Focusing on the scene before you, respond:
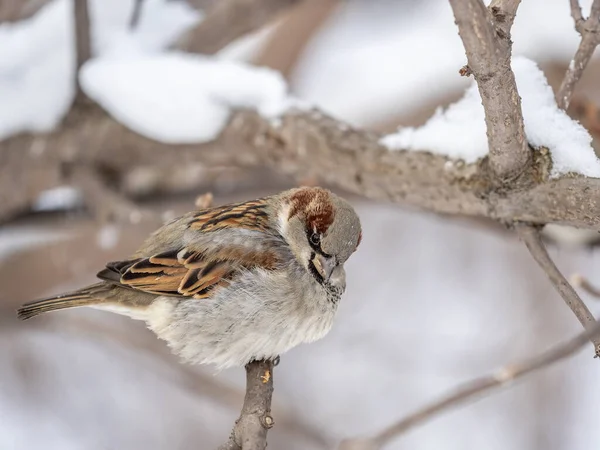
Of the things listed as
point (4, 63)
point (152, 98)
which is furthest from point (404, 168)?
point (4, 63)

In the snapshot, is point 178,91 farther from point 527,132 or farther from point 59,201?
point 527,132

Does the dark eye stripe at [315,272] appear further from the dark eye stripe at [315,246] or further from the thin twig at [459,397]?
the thin twig at [459,397]

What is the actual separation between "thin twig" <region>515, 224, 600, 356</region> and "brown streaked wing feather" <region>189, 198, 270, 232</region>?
85 centimetres

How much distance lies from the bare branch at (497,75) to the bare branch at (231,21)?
176 cm

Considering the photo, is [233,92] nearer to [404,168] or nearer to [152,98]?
[152,98]

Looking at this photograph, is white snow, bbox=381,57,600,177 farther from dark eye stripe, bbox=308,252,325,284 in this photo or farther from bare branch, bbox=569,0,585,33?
dark eye stripe, bbox=308,252,325,284

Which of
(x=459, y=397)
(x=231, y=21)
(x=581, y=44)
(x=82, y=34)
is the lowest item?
(x=459, y=397)

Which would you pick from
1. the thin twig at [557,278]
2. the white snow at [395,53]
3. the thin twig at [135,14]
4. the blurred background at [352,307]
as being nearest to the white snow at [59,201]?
the blurred background at [352,307]

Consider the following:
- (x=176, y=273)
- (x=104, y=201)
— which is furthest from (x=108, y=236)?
(x=176, y=273)

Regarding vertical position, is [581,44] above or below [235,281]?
above

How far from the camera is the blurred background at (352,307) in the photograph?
4.04 meters

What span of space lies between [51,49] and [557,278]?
8.69ft

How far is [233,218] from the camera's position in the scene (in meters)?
2.44

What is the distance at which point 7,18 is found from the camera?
139 inches
